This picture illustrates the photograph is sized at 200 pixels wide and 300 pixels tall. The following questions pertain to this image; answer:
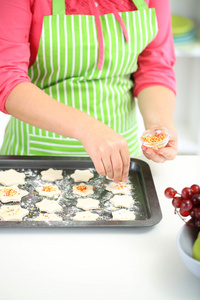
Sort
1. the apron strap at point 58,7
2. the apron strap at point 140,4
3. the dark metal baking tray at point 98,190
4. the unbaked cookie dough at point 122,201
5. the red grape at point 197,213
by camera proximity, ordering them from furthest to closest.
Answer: the apron strap at point 140,4 → the apron strap at point 58,7 → the unbaked cookie dough at point 122,201 → the dark metal baking tray at point 98,190 → the red grape at point 197,213

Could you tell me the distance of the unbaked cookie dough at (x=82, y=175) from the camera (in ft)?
4.33

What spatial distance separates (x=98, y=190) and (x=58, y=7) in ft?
2.01

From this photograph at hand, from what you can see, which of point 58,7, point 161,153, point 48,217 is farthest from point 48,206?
point 58,7

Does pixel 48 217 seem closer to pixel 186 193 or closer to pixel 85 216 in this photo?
pixel 85 216

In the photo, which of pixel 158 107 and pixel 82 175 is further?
pixel 158 107

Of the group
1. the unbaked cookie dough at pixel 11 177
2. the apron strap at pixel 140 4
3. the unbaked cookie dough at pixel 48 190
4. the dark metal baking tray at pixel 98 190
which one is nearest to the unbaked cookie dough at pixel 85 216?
the dark metal baking tray at pixel 98 190

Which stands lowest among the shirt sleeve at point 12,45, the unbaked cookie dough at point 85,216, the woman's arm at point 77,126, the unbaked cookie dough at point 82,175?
the unbaked cookie dough at point 82,175

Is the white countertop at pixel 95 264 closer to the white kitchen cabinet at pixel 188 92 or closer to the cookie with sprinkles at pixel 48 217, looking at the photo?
the cookie with sprinkles at pixel 48 217

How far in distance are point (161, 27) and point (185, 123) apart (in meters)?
1.61

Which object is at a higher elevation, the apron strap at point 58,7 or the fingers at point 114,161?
the apron strap at point 58,7

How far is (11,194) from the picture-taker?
1220 millimetres

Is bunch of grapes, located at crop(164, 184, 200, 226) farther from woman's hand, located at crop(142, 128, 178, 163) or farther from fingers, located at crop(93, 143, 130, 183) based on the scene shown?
woman's hand, located at crop(142, 128, 178, 163)

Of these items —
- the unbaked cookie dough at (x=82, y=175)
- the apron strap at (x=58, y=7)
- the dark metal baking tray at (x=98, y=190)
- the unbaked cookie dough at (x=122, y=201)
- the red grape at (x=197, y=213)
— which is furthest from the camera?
the apron strap at (x=58, y=7)

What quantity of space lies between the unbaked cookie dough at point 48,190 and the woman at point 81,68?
154 millimetres
